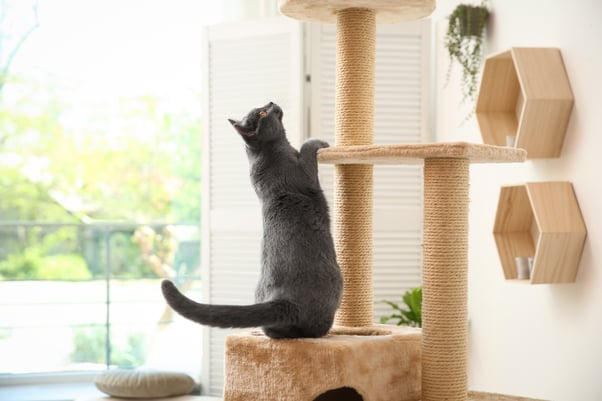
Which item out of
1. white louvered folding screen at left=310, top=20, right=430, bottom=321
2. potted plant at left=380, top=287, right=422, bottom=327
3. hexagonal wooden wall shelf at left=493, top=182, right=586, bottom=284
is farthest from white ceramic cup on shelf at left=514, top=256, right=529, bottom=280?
white louvered folding screen at left=310, top=20, right=430, bottom=321

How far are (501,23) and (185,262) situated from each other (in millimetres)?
2779

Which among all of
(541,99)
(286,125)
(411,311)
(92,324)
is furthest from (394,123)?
(92,324)

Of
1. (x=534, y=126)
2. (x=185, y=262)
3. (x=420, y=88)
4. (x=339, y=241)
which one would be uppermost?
(x=420, y=88)

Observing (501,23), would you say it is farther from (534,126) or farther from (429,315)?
(429,315)

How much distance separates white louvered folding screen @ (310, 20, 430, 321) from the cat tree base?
5.19 ft

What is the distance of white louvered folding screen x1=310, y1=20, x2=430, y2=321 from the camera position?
132 inches

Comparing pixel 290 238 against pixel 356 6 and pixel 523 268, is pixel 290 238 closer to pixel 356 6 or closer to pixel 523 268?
pixel 356 6

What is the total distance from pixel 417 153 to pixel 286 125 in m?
1.75

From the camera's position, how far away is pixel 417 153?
1.65m

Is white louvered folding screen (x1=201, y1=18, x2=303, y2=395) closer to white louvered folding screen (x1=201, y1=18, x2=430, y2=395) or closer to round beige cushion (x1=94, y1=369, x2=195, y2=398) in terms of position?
white louvered folding screen (x1=201, y1=18, x2=430, y2=395)

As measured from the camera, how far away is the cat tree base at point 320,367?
1.59m

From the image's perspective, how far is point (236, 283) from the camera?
136 inches

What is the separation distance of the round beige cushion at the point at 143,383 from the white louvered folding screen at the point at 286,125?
0.13 meters

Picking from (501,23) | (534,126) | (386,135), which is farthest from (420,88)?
(534,126)
